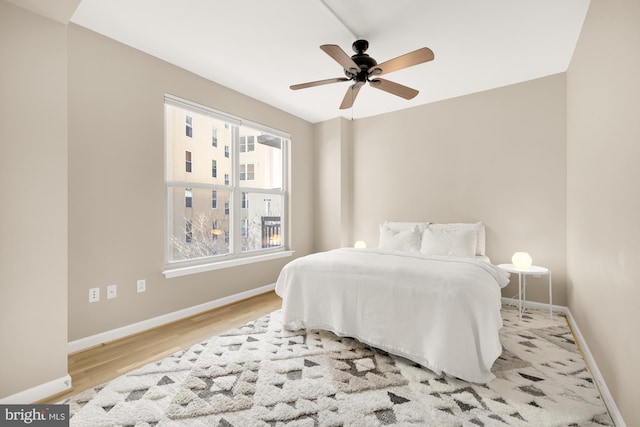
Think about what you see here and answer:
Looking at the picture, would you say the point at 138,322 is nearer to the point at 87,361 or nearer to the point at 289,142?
the point at 87,361

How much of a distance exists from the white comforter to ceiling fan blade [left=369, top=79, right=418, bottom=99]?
1495 mm

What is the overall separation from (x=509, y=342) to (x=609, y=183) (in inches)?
57.8

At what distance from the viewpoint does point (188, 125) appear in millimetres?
3266

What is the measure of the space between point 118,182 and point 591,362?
3944mm

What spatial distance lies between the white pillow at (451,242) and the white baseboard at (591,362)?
34.5 inches

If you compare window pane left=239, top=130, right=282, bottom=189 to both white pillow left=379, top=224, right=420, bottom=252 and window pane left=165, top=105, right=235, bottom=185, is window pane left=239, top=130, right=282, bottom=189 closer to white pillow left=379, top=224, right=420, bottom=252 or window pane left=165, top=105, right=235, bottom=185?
window pane left=165, top=105, right=235, bottom=185

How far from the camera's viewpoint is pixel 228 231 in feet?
12.2

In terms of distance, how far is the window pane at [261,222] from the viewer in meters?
3.97

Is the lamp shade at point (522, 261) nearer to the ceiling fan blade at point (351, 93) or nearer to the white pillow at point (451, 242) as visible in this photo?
the white pillow at point (451, 242)

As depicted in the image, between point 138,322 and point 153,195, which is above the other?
point 153,195

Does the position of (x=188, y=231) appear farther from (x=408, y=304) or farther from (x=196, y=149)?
(x=408, y=304)

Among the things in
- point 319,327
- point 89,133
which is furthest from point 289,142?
point 319,327

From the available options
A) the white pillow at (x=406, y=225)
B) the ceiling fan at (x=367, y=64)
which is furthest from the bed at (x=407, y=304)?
the ceiling fan at (x=367, y=64)

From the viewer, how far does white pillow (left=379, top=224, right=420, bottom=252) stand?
144 inches
